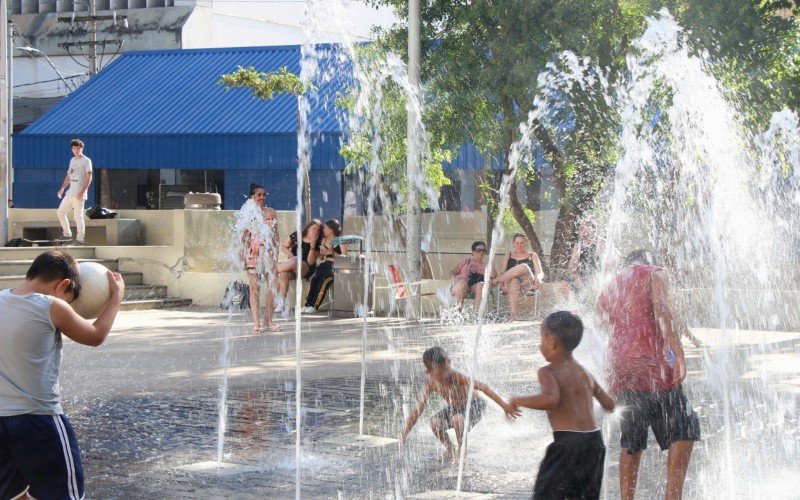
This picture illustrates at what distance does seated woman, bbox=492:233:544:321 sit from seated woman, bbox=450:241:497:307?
12.6 inches

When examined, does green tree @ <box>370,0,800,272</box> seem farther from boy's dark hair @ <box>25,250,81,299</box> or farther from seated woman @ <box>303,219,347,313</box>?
boy's dark hair @ <box>25,250,81,299</box>

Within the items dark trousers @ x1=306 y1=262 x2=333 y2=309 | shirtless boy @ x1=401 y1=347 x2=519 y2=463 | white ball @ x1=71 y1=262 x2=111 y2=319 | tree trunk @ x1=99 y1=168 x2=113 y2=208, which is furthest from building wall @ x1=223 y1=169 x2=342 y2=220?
white ball @ x1=71 y1=262 x2=111 y2=319

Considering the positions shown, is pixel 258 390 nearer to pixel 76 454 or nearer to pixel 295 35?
pixel 76 454

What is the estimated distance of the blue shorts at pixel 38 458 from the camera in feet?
14.9

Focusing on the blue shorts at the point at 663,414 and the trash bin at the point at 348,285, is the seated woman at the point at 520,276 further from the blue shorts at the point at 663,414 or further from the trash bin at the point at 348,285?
the blue shorts at the point at 663,414

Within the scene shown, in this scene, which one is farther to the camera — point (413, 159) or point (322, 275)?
point (322, 275)

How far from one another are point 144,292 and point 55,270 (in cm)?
1441

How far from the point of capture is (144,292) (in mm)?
18844

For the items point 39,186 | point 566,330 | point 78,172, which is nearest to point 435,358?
point 566,330

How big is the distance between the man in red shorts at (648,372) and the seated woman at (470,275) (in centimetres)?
1041

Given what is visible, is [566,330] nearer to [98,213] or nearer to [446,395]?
[446,395]

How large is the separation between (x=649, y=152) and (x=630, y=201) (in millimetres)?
1146

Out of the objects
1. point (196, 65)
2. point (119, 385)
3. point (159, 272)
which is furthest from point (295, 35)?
point (119, 385)

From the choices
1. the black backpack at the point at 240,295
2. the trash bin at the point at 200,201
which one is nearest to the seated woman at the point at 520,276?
the black backpack at the point at 240,295
